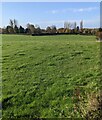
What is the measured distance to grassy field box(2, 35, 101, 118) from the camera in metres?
10.7

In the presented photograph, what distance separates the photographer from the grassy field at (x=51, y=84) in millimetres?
10727

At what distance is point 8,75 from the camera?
15.3 m

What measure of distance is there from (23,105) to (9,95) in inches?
48.6

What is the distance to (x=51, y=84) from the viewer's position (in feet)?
44.8

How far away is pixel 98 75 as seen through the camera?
47.3 feet

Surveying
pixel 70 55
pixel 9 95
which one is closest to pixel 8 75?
pixel 9 95

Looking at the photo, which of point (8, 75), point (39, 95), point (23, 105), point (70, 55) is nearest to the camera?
point (23, 105)

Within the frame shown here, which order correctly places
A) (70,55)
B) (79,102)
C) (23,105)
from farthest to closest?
(70,55)
(23,105)
(79,102)

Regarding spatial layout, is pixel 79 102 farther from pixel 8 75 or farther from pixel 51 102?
pixel 8 75

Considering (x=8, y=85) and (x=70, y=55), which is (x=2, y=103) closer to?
(x=8, y=85)

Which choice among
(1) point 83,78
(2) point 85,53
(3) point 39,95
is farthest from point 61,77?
(2) point 85,53

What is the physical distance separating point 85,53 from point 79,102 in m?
10.9

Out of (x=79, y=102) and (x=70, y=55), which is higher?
(x=70, y=55)

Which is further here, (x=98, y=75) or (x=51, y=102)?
(x=98, y=75)
